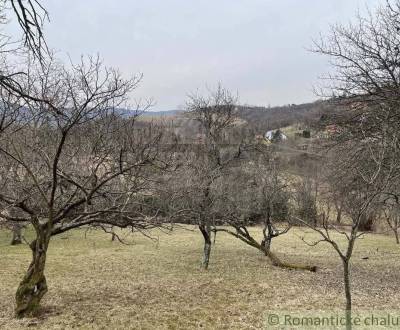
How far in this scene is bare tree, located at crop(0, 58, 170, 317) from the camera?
7.75m

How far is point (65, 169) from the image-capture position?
381 inches

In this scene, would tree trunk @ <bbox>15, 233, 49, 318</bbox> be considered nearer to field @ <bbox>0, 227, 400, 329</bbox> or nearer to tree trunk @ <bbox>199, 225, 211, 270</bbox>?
field @ <bbox>0, 227, 400, 329</bbox>

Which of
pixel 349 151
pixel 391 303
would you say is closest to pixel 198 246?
pixel 349 151

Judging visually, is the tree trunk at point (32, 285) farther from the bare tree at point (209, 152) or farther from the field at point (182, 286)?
the bare tree at point (209, 152)

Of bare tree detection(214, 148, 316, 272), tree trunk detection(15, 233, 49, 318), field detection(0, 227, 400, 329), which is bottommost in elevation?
field detection(0, 227, 400, 329)

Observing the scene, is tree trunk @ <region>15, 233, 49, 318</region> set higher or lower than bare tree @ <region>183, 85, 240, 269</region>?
lower

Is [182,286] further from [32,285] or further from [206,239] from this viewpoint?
[32,285]

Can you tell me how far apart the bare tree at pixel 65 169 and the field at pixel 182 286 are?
1.52 metres

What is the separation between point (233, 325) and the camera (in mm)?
7363

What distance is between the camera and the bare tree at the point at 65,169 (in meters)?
7.75

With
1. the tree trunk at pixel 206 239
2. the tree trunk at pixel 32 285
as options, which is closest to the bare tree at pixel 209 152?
the tree trunk at pixel 206 239

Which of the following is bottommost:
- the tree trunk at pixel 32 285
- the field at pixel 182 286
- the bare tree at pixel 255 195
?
the field at pixel 182 286

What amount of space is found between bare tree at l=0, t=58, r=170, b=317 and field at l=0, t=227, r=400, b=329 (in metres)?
1.52

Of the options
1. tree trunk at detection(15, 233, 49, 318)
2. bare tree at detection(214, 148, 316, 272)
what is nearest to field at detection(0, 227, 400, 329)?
tree trunk at detection(15, 233, 49, 318)
